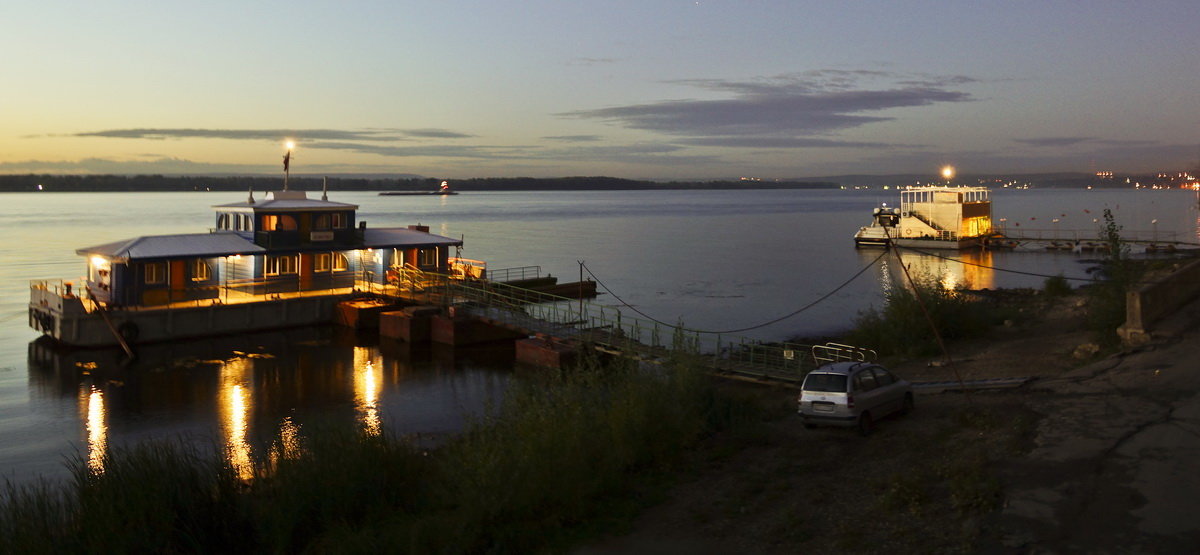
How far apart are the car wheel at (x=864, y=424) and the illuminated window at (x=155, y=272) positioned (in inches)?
1231

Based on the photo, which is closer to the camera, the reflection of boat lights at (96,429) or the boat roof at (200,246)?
the reflection of boat lights at (96,429)

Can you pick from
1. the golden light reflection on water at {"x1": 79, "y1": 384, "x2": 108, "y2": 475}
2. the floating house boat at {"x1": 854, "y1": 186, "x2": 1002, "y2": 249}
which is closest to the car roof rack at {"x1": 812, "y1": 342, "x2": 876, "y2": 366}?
the golden light reflection on water at {"x1": 79, "y1": 384, "x2": 108, "y2": 475}

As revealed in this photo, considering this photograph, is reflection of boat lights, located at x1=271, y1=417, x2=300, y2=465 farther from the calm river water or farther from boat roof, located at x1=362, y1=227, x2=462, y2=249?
boat roof, located at x1=362, y1=227, x2=462, y2=249

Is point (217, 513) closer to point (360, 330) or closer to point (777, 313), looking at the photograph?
point (360, 330)

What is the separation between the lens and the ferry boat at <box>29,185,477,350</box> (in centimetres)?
3497

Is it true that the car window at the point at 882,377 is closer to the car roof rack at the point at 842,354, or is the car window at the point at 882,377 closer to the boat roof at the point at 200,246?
the car roof rack at the point at 842,354

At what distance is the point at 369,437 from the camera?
14078mm

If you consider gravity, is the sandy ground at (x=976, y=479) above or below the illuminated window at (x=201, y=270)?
below

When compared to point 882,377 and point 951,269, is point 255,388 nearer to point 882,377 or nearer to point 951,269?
point 882,377

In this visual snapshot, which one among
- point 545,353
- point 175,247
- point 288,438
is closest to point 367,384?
point 545,353

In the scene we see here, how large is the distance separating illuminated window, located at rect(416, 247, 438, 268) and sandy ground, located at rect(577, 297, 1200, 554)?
29.4 metres

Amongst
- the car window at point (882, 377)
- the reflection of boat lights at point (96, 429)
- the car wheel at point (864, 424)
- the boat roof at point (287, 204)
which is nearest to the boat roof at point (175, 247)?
the boat roof at point (287, 204)

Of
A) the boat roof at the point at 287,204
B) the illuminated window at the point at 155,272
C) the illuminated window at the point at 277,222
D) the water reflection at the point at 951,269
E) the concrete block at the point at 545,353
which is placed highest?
the boat roof at the point at 287,204

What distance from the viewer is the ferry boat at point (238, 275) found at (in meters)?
35.0
